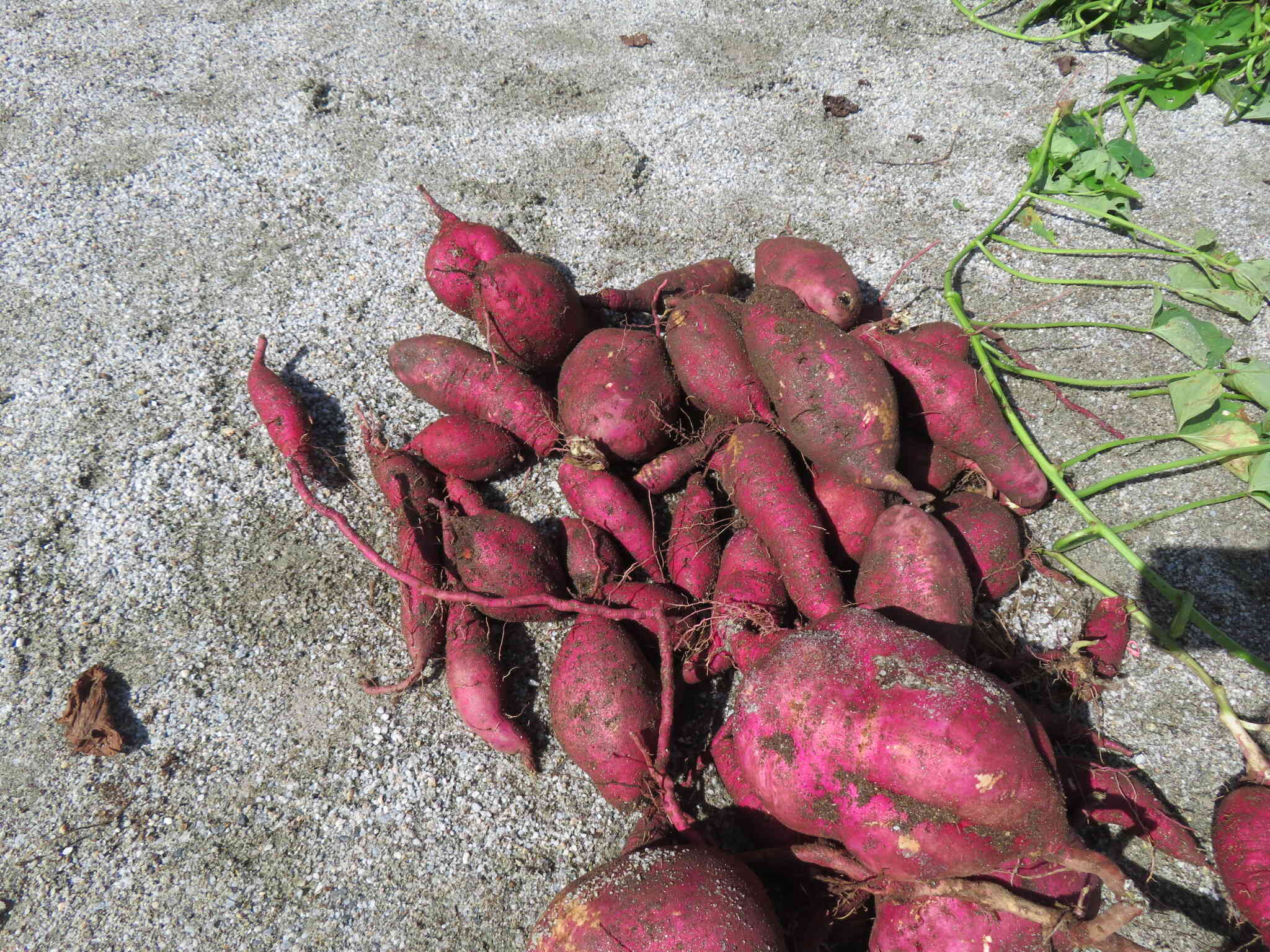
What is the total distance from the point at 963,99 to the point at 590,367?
3.47m

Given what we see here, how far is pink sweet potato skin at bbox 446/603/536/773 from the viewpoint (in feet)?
7.23

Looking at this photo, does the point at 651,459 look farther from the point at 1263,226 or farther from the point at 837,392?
the point at 1263,226

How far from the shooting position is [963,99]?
4.33 meters

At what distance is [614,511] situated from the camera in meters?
2.53

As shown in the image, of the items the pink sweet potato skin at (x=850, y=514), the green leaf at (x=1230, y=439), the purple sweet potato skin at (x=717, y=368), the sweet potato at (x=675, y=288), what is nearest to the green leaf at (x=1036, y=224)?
the green leaf at (x=1230, y=439)

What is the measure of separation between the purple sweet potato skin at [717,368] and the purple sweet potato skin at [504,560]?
0.85 metres

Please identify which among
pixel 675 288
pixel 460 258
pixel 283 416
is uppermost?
pixel 460 258

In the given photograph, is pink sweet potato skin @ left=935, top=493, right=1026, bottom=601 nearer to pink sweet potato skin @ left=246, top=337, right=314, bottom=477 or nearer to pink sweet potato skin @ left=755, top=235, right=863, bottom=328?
pink sweet potato skin @ left=755, top=235, right=863, bottom=328

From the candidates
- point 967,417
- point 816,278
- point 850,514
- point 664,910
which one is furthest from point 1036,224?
point 664,910

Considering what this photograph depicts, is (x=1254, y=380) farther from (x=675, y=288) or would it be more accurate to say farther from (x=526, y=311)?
(x=526, y=311)

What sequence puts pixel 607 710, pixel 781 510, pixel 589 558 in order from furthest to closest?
pixel 589 558 → pixel 781 510 → pixel 607 710

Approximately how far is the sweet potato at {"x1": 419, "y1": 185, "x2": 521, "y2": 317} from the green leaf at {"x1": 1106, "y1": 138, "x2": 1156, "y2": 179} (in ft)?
10.7

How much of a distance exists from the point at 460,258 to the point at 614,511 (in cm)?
133

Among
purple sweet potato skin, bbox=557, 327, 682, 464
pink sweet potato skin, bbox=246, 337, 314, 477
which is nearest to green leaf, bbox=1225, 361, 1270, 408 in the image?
purple sweet potato skin, bbox=557, 327, 682, 464
